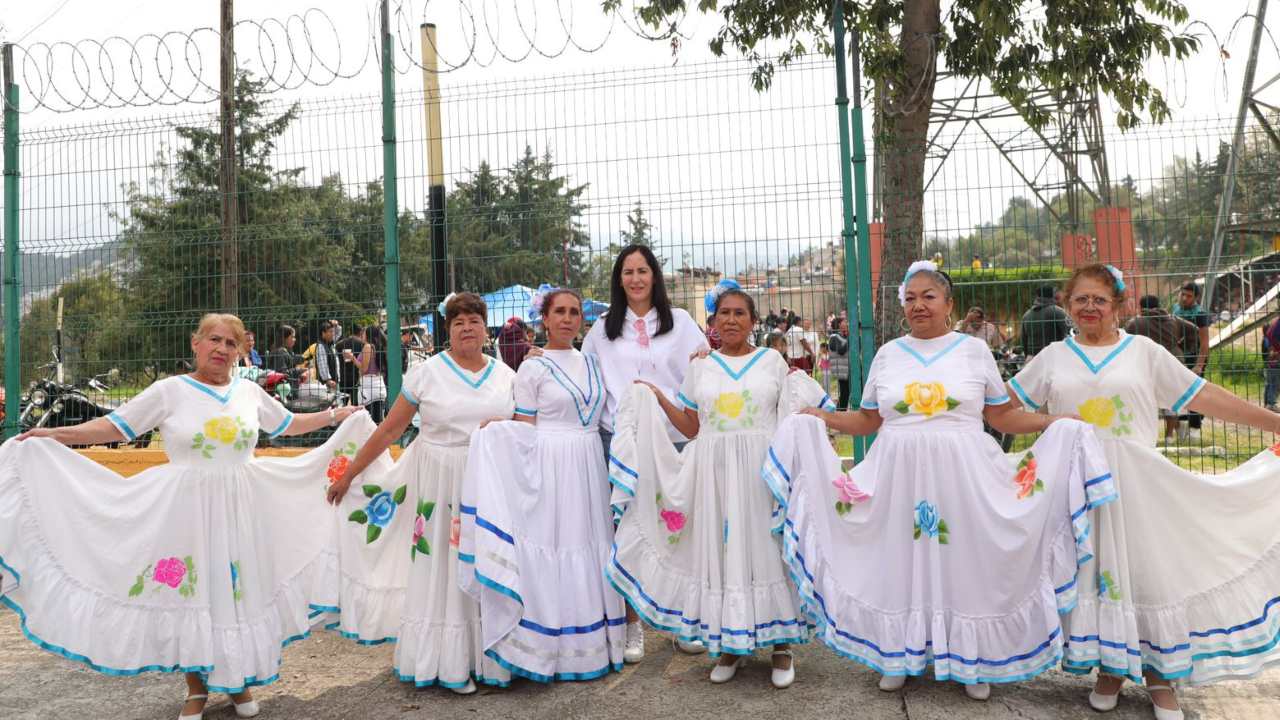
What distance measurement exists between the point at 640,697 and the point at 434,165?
11.6 feet

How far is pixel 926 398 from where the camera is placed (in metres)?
4.31

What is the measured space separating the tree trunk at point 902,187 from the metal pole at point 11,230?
5.98 metres

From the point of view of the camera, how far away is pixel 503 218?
20.5 feet

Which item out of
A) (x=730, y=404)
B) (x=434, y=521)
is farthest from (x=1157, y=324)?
(x=434, y=521)

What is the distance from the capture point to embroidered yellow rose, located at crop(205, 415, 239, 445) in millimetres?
4414

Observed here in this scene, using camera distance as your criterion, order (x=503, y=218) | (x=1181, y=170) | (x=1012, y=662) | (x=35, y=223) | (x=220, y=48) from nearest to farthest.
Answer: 1. (x=1012, y=662)
2. (x=1181, y=170)
3. (x=503, y=218)
4. (x=220, y=48)
5. (x=35, y=223)

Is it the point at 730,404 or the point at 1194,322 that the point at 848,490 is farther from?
the point at 1194,322

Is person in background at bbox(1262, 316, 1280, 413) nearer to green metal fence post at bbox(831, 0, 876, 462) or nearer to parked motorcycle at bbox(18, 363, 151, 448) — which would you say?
green metal fence post at bbox(831, 0, 876, 462)

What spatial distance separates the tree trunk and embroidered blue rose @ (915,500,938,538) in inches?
81.6

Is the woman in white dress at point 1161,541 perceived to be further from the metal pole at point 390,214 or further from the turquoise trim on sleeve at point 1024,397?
the metal pole at point 390,214

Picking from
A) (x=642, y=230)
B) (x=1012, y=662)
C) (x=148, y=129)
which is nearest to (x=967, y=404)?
(x=1012, y=662)

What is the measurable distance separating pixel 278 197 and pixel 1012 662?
5184mm

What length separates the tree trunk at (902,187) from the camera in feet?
20.1

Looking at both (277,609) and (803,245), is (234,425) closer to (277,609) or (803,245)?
(277,609)
